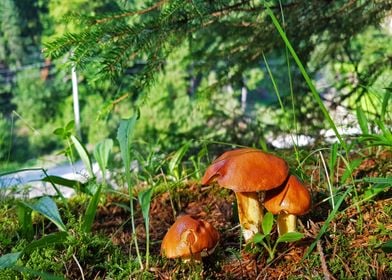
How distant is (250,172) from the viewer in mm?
755

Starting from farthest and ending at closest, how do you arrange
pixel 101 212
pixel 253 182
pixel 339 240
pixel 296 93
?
pixel 296 93
pixel 101 212
pixel 339 240
pixel 253 182

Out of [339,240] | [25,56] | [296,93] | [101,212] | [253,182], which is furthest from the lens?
[25,56]

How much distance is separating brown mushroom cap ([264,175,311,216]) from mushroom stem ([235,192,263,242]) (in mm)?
51

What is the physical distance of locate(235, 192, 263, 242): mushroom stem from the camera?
84 centimetres

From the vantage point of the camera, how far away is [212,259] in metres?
0.88

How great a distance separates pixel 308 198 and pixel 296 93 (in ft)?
4.74

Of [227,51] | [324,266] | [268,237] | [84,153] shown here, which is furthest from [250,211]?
[227,51]

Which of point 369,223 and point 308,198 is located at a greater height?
point 308,198

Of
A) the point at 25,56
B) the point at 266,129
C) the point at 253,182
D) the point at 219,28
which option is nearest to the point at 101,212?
the point at 253,182

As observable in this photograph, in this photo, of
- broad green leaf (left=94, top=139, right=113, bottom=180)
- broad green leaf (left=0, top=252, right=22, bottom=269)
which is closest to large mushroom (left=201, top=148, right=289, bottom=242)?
broad green leaf (left=0, top=252, right=22, bottom=269)

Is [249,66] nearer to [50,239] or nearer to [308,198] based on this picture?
[308,198]

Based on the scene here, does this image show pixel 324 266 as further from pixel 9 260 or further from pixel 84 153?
pixel 84 153

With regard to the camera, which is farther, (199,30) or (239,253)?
(199,30)

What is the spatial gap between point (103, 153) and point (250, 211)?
56 cm
